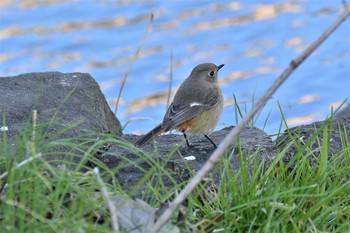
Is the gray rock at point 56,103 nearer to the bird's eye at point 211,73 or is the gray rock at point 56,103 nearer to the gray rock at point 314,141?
the bird's eye at point 211,73

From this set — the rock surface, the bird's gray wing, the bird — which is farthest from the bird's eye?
the rock surface

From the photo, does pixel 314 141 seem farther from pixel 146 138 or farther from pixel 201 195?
pixel 201 195

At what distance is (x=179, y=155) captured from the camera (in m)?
6.13

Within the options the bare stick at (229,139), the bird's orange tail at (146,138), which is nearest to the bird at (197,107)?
the bird's orange tail at (146,138)

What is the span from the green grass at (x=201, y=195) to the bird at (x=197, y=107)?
136 cm

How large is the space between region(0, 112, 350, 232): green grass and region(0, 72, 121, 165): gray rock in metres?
0.97

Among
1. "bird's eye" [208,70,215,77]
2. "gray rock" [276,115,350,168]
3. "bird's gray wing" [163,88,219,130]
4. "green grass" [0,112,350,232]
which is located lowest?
"green grass" [0,112,350,232]

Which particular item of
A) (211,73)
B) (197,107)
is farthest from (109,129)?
(211,73)

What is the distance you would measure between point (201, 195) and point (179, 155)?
1195 mm

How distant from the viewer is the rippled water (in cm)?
1166

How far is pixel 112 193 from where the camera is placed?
4680mm

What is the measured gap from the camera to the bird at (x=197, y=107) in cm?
697

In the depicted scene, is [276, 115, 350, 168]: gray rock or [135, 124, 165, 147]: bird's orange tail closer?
[276, 115, 350, 168]: gray rock

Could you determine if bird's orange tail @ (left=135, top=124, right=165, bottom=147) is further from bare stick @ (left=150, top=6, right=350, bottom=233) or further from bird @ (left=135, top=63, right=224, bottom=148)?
bare stick @ (left=150, top=6, right=350, bottom=233)
